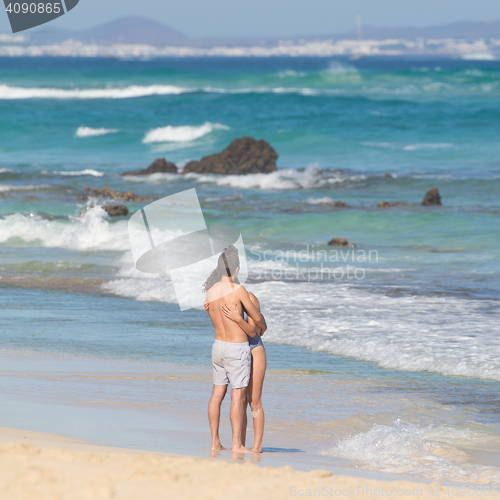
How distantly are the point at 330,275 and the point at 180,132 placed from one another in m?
27.4

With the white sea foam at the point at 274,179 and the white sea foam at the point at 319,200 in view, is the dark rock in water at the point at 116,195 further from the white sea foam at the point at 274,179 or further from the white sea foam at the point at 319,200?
the white sea foam at the point at 319,200

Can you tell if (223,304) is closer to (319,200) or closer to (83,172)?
(319,200)

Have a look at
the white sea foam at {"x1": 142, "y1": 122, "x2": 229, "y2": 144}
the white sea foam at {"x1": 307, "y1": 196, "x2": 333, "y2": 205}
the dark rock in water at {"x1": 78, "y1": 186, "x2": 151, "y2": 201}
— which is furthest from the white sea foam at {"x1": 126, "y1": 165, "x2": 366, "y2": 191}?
the white sea foam at {"x1": 142, "y1": 122, "x2": 229, "y2": 144}

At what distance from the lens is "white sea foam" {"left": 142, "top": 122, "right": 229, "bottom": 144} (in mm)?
36969

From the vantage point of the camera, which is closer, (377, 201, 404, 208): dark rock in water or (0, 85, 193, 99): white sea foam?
(377, 201, 404, 208): dark rock in water

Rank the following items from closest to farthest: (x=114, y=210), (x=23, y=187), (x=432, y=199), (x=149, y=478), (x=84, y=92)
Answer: (x=149, y=478)
(x=114, y=210)
(x=432, y=199)
(x=23, y=187)
(x=84, y=92)

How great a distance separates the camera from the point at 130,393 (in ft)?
20.6

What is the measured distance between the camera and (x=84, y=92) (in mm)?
61594

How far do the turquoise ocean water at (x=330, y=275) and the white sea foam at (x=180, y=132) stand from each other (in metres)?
0.31

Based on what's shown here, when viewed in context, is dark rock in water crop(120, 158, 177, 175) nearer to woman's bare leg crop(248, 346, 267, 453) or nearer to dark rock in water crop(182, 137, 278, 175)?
dark rock in water crop(182, 137, 278, 175)

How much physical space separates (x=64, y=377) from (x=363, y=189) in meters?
16.7

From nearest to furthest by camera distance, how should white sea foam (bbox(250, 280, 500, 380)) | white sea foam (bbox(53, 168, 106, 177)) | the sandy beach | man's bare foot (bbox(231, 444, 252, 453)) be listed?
the sandy beach, man's bare foot (bbox(231, 444, 252, 453)), white sea foam (bbox(250, 280, 500, 380)), white sea foam (bbox(53, 168, 106, 177))

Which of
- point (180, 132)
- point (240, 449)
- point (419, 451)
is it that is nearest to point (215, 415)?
point (240, 449)

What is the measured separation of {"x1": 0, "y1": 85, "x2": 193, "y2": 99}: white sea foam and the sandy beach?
182 ft
